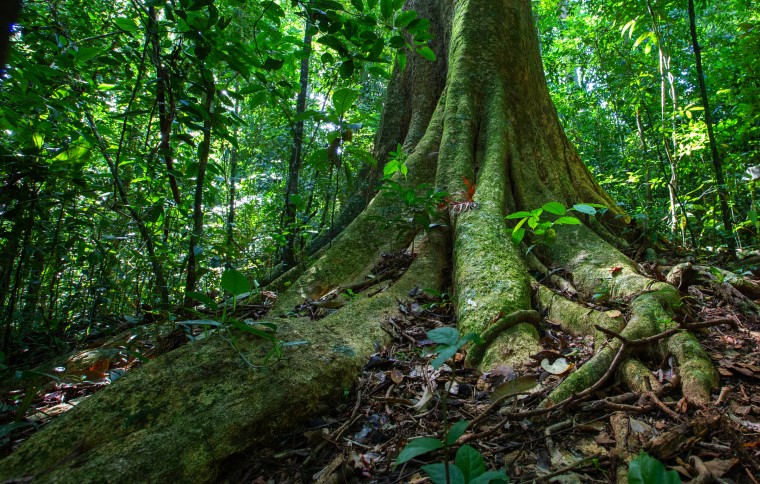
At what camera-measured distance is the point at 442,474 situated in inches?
44.4

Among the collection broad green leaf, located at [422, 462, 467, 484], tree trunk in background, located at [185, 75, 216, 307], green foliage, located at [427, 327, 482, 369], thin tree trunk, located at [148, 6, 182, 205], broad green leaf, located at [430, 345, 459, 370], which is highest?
thin tree trunk, located at [148, 6, 182, 205]

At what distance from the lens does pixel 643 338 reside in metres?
2.01

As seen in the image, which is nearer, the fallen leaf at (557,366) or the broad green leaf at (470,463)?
the broad green leaf at (470,463)

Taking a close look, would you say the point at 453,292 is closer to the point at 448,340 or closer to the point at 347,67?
the point at 347,67

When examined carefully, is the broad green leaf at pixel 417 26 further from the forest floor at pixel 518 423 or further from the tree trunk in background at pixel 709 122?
the tree trunk in background at pixel 709 122

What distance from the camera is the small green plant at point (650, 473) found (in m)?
0.94

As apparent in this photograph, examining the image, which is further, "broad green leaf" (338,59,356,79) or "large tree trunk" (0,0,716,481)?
"broad green leaf" (338,59,356,79)

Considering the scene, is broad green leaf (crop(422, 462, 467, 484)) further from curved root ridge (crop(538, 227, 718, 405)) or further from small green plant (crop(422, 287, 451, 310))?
small green plant (crop(422, 287, 451, 310))

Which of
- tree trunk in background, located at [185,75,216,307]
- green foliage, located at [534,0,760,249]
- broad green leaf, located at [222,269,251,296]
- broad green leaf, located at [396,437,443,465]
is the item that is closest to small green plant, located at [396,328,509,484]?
broad green leaf, located at [396,437,443,465]

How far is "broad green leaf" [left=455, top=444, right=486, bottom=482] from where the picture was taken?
43.3 inches

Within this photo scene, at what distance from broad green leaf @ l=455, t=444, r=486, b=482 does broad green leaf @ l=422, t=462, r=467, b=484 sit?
0.6 inches

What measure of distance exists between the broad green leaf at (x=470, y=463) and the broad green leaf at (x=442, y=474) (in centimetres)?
1

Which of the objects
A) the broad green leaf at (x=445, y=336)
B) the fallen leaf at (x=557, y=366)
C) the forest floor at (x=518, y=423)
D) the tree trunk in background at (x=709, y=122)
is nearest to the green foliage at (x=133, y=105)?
the forest floor at (x=518, y=423)

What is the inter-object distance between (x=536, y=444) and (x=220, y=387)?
128 centimetres
